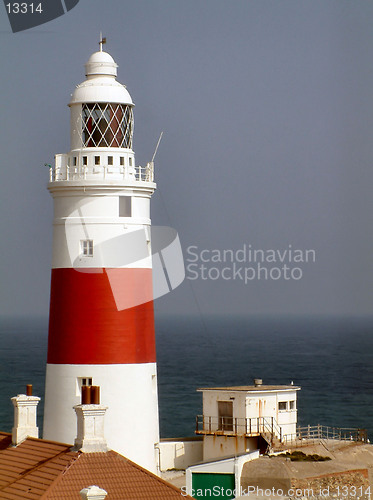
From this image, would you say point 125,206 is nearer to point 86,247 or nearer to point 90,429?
point 86,247

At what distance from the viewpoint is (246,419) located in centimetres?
3133

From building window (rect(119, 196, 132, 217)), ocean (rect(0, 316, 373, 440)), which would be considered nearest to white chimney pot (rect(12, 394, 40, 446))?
building window (rect(119, 196, 132, 217))

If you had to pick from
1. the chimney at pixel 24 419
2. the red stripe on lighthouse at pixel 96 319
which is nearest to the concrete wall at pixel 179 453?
the red stripe on lighthouse at pixel 96 319

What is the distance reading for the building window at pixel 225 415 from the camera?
31750 mm

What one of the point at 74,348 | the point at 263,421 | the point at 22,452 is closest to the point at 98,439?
the point at 22,452

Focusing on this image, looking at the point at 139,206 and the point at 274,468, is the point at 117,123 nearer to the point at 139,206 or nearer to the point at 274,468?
the point at 139,206

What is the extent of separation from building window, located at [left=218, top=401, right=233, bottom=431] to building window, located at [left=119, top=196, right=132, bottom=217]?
6.46 m

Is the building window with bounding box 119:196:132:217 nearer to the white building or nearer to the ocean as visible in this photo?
the white building

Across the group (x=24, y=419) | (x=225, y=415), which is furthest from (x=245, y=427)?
(x=24, y=419)

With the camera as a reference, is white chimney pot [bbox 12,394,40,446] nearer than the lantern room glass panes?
Yes

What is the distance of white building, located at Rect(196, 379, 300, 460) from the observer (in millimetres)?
31219

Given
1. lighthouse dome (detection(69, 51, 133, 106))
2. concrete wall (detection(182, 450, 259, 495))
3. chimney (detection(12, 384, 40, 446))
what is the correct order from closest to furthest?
1. chimney (detection(12, 384, 40, 446))
2. lighthouse dome (detection(69, 51, 133, 106))
3. concrete wall (detection(182, 450, 259, 495))

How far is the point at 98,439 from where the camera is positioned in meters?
21.0

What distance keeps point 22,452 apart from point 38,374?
57.9 meters
